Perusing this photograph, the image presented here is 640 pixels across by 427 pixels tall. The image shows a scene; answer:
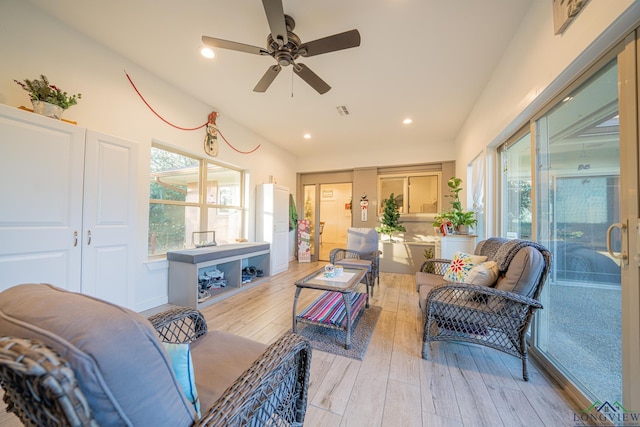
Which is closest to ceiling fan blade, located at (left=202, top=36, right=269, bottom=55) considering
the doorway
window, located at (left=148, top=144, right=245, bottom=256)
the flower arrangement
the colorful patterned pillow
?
the flower arrangement

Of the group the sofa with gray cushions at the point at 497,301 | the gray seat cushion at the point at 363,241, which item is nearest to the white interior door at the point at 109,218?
the sofa with gray cushions at the point at 497,301

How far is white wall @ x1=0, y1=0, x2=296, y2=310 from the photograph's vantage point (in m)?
1.84

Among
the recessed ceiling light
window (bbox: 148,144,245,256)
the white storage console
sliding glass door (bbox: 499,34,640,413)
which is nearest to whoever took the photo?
sliding glass door (bbox: 499,34,640,413)

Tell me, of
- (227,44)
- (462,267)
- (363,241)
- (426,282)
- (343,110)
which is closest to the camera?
(227,44)

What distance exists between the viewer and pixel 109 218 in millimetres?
2178

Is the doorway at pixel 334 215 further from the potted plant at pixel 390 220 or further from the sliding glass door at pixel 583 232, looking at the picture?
the sliding glass door at pixel 583 232

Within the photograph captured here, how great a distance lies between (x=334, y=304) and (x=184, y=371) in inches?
71.6

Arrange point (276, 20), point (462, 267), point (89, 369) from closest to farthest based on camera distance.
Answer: point (89, 369) → point (276, 20) → point (462, 267)

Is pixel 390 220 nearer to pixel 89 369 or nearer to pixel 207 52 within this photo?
pixel 207 52

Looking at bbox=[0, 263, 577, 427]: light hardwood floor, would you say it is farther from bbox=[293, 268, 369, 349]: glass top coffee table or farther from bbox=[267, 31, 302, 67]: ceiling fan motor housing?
bbox=[267, 31, 302, 67]: ceiling fan motor housing

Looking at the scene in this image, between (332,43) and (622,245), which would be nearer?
(622,245)

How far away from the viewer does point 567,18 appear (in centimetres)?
134

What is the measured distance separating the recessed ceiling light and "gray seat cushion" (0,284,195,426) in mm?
2570

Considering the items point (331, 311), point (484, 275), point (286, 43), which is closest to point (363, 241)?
point (331, 311)
